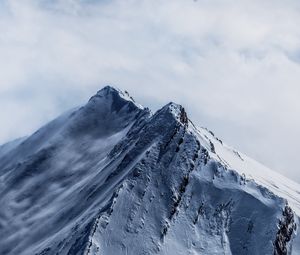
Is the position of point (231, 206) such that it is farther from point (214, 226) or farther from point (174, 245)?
point (174, 245)

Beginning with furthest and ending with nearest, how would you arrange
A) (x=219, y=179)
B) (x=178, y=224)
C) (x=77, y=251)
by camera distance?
(x=219, y=179) < (x=178, y=224) < (x=77, y=251)

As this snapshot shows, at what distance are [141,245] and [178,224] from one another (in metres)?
13.2

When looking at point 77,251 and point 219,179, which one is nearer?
point 77,251

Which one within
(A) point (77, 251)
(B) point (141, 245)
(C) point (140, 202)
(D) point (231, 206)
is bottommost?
(A) point (77, 251)

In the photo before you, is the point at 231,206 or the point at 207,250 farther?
the point at 231,206

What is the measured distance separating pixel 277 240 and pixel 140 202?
35795 mm

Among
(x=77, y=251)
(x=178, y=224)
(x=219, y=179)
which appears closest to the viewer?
(x=77, y=251)

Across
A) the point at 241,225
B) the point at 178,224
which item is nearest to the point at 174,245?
the point at 178,224

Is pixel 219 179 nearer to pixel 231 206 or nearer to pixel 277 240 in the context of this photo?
pixel 231 206

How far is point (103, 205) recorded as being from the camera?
182 m

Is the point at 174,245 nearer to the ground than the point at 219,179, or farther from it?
nearer to the ground

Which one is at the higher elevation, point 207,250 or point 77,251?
point 207,250

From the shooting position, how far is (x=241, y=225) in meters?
180

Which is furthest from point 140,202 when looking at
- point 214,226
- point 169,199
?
point 214,226
